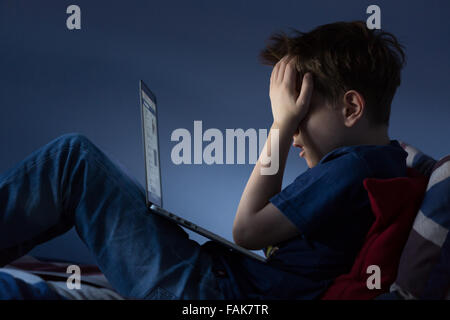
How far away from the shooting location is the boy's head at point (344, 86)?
827 millimetres

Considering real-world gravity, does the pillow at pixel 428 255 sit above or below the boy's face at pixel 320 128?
below

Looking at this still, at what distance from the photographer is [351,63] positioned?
847 millimetres

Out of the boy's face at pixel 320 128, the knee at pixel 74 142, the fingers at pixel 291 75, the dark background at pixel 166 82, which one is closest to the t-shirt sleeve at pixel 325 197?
the boy's face at pixel 320 128

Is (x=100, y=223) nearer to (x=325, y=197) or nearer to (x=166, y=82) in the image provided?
(x=325, y=197)

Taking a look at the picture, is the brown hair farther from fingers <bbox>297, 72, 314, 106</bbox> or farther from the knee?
the knee

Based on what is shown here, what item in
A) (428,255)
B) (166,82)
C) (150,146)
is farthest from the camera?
(166,82)

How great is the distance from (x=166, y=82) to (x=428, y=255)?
130 centimetres

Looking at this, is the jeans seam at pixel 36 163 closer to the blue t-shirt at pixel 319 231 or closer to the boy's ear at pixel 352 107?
the blue t-shirt at pixel 319 231

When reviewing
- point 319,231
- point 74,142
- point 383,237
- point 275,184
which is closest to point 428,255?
point 383,237

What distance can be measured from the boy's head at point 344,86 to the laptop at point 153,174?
0.29 meters

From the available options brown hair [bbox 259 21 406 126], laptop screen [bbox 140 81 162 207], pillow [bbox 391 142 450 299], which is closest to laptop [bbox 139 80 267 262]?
laptop screen [bbox 140 81 162 207]

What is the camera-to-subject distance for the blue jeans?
0.68 metres

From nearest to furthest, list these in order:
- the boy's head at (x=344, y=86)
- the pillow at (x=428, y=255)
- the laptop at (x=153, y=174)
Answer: the pillow at (x=428, y=255)
the laptop at (x=153, y=174)
the boy's head at (x=344, y=86)
